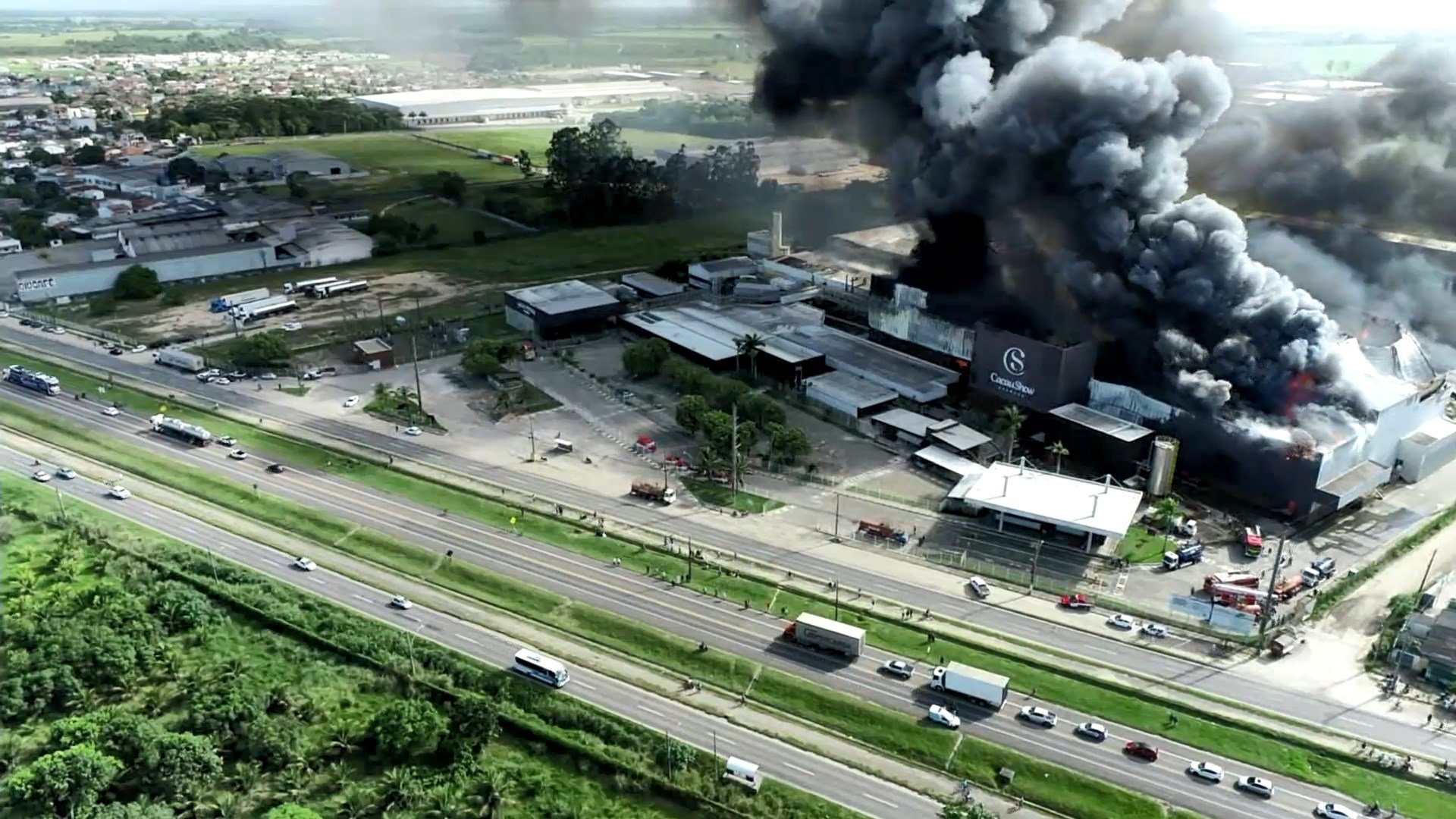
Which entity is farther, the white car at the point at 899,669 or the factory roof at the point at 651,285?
the factory roof at the point at 651,285

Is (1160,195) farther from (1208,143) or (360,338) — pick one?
(360,338)

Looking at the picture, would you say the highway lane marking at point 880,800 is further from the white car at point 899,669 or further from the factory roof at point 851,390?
the factory roof at point 851,390

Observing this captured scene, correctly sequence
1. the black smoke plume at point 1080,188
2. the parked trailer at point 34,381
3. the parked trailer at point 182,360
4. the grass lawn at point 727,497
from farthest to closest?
the parked trailer at point 182,360, the parked trailer at point 34,381, the black smoke plume at point 1080,188, the grass lawn at point 727,497

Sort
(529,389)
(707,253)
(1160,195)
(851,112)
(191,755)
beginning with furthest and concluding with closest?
(707,253)
(851,112)
(529,389)
(1160,195)
(191,755)

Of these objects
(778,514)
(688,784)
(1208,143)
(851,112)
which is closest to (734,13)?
(851,112)

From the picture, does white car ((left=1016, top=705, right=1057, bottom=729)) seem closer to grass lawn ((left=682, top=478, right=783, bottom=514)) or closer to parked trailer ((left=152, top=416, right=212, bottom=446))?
grass lawn ((left=682, top=478, right=783, bottom=514))

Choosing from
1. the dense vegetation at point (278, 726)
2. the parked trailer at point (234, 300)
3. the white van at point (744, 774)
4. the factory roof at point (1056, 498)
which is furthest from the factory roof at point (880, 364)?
the parked trailer at point (234, 300)
